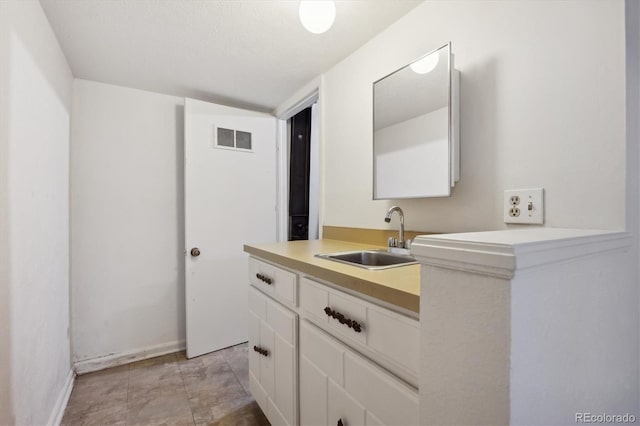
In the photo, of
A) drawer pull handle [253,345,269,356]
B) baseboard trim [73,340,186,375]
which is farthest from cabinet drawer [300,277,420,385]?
baseboard trim [73,340,186,375]

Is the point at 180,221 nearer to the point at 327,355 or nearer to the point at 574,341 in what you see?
the point at 327,355

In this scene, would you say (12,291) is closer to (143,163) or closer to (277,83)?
(143,163)

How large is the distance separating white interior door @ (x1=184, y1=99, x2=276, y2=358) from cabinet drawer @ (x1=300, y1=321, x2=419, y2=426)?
53.4 inches

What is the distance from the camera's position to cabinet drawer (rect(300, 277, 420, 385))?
707 mm

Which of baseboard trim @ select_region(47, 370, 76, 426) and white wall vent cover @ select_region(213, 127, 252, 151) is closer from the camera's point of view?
baseboard trim @ select_region(47, 370, 76, 426)

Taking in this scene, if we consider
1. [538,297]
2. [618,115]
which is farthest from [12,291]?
[618,115]

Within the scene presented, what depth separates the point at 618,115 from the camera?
788 millimetres

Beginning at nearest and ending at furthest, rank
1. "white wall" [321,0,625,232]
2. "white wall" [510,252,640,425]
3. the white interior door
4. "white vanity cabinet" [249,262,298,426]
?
"white wall" [510,252,640,425] → "white wall" [321,0,625,232] → "white vanity cabinet" [249,262,298,426] → the white interior door

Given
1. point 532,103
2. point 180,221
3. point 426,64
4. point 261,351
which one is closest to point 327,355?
point 261,351

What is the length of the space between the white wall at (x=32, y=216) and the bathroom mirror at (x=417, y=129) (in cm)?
143

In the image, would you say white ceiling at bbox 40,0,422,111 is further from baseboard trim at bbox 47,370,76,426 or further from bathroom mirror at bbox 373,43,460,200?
baseboard trim at bbox 47,370,76,426

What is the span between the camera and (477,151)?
1.13 m

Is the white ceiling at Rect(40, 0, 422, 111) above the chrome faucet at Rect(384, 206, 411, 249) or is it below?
above

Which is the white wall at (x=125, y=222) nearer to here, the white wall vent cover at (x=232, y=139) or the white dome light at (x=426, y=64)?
the white wall vent cover at (x=232, y=139)
